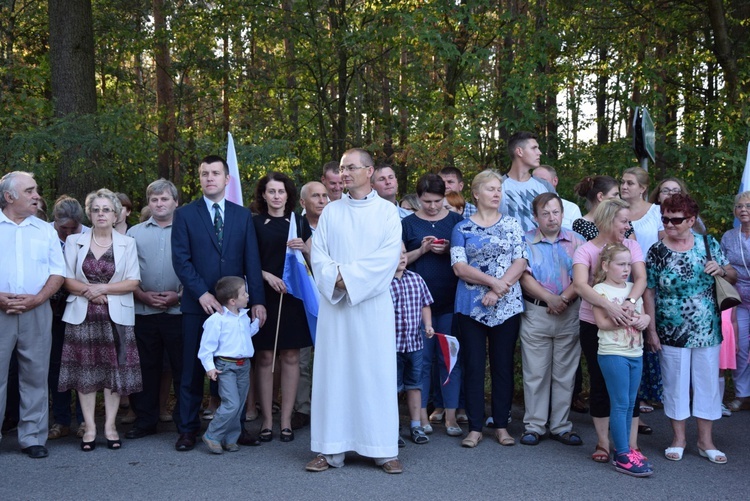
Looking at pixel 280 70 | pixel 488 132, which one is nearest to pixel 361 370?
Answer: pixel 488 132

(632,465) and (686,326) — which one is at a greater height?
(686,326)

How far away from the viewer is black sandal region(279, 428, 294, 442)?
698 cm

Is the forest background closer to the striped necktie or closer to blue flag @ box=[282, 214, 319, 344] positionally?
the striped necktie

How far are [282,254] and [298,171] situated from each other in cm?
592

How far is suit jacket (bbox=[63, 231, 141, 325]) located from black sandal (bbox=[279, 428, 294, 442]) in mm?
1536

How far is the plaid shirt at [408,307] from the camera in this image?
6.84 metres

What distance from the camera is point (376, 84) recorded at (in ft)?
59.7

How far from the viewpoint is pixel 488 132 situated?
12.7 m

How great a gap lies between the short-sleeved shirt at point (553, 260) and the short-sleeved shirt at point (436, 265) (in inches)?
27.1

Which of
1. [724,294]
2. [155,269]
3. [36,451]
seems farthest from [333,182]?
[724,294]

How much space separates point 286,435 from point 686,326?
3.27 meters

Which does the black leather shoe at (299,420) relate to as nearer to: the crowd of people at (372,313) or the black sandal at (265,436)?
the crowd of people at (372,313)

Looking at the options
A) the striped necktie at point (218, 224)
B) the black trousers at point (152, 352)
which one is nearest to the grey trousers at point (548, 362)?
the striped necktie at point (218, 224)

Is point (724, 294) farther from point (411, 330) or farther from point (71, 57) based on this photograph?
point (71, 57)
